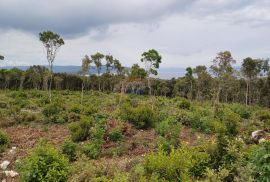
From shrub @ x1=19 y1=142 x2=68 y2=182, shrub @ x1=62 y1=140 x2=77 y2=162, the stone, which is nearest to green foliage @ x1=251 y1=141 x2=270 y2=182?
shrub @ x1=19 y1=142 x2=68 y2=182

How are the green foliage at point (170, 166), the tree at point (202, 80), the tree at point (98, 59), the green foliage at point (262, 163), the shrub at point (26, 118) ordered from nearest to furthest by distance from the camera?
the green foliage at point (262, 163)
the green foliage at point (170, 166)
the shrub at point (26, 118)
the tree at point (202, 80)
the tree at point (98, 59)

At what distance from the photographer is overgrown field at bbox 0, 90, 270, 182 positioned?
271 inches

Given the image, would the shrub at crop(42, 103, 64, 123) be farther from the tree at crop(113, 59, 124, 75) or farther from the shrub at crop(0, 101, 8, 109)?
the tree at crop(113, 59, 124, 75)

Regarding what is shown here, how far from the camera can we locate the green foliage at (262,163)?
608cm

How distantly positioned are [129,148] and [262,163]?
5964 millimetres

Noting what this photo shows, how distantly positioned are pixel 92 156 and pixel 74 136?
2.51m

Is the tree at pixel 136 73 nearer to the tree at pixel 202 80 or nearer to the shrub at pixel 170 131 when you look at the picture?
the tree at pixel 202 80

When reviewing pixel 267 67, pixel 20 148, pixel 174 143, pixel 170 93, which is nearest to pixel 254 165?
pixel 174 143

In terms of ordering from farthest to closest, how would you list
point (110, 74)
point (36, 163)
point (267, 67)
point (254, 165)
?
1. point (110, 74)
2. point (267, 67)
3. point (36, 163)
4. point (254, 165)

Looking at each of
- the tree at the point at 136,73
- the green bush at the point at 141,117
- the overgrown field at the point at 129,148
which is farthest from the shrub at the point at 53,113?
the tree at the point at 136,73

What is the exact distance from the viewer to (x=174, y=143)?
36.0 feet

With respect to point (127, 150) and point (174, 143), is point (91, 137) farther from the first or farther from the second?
point (174, 143)

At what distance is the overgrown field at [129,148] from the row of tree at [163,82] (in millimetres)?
9410

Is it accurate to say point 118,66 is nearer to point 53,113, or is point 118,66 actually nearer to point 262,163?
point 53,113
